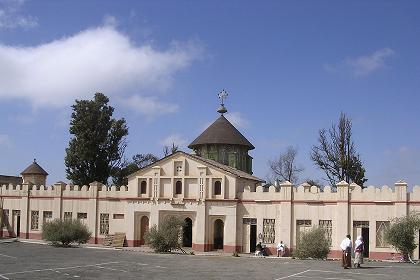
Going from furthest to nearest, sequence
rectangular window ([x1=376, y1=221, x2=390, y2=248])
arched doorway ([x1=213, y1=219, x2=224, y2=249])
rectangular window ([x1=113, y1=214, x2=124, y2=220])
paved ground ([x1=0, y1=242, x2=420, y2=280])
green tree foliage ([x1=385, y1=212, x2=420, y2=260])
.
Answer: rectangular window ([x1=113, y1=214, x2=124, y2=220])
arched doorway ([x1=213, y1=219, x2=224, y2=249])
rectangular window ([x1=376, y1=221, x2=390, y2=248])
green tree foliage ([x1=385, y1=212, x2=420, y2=260])
paved ground ([x1=0, y1=242, x2=420, y2=280])

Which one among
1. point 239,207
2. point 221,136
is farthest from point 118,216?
point 221,136

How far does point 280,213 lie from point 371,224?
20.9 ft

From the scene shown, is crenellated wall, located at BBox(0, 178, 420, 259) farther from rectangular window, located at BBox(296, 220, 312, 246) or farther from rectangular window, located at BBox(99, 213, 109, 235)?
rectangular window, located at BBox(99, 213, 109, 235)

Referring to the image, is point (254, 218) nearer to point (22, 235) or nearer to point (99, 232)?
point (99, 232)

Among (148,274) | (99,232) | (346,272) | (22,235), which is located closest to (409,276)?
(346,272)

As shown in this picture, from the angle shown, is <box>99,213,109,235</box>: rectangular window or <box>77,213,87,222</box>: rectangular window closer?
<box>99,213,109,235</box>: rectangular window

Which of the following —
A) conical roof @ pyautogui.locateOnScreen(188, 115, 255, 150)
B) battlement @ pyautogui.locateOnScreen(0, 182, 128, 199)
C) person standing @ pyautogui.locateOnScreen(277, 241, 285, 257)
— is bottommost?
person standing @ pyautogui.locateOnScreen(277, 241, 285, 257)

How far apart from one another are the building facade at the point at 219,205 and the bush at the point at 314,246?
2.66 meters

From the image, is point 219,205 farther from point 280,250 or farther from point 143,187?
point 143,187

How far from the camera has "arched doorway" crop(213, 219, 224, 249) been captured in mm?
43875

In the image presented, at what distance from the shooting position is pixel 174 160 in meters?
44.6

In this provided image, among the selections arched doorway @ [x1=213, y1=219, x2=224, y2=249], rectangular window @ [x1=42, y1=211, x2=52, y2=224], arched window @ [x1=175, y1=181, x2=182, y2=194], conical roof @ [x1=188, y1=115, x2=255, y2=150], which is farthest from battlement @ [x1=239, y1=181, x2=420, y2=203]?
rectangular window @ [x1=42, y1=211, x2=52, y2=224]

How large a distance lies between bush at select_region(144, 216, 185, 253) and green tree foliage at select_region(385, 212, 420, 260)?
14.2 m

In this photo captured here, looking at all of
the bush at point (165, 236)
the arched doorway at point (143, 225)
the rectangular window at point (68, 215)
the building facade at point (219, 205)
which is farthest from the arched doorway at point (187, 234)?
the rectangular window at point (68, 215)
